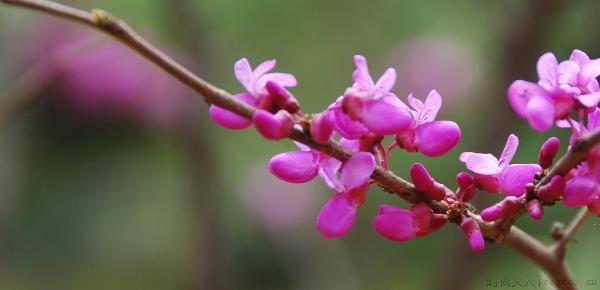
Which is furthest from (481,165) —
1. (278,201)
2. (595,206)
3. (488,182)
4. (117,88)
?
(117,88)

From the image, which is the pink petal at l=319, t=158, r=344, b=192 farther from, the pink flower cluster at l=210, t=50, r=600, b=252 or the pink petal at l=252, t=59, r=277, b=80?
the pink petal at l=252, t=59, r=277, b=80

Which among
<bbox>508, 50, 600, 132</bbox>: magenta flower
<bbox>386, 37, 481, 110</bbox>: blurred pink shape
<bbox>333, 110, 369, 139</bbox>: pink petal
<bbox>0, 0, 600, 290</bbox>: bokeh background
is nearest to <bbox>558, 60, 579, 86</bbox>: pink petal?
<bbox>508, 50, 600, 132</bbox>: magenta flower

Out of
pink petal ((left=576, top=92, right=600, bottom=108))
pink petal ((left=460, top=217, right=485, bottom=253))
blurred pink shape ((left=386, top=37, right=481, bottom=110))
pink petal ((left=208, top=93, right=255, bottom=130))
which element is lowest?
blurred pink shape ((left=386, top=37, right=481, bottom=110))

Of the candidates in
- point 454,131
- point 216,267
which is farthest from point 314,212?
point 454,131

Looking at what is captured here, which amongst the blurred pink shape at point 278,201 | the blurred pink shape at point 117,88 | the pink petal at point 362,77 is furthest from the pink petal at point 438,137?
the blurred pink shape at point 117,88

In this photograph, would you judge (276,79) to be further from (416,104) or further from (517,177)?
(517,177)

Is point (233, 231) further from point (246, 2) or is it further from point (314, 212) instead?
point (246, 2)
